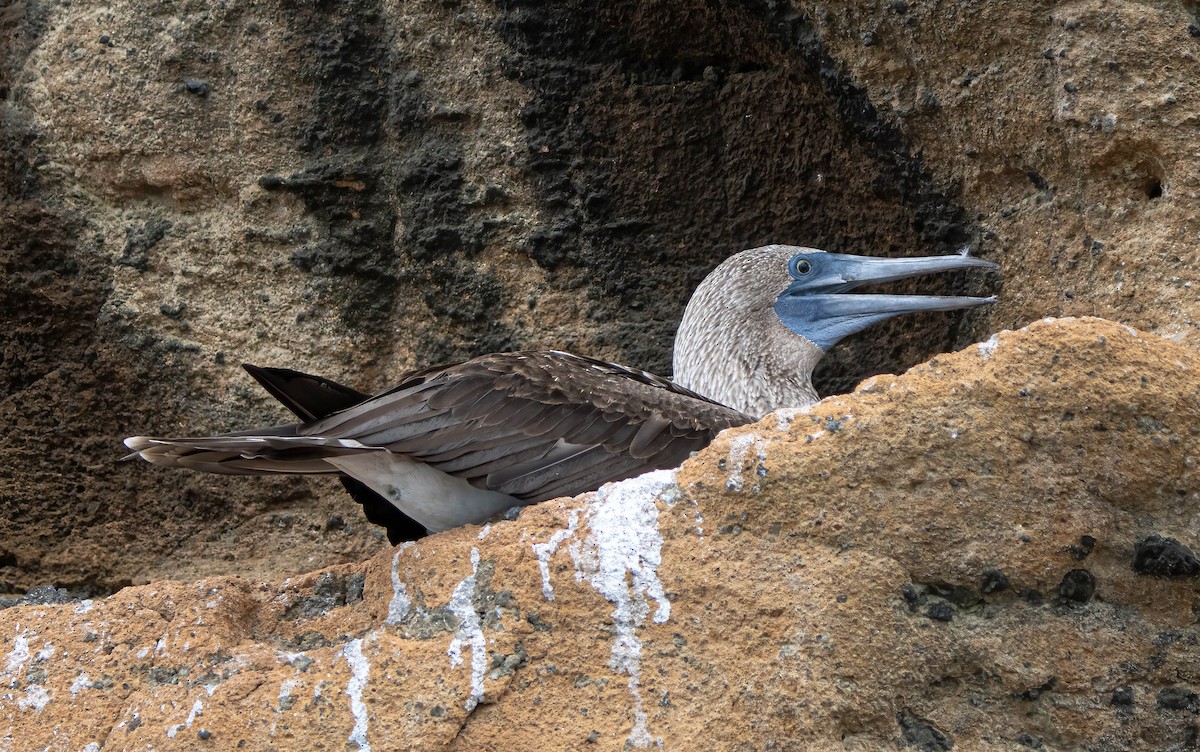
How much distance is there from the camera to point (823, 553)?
2967 millimetres

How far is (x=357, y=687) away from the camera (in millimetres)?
2934

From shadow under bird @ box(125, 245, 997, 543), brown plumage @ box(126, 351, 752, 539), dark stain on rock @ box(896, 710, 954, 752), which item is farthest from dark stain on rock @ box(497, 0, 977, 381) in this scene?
dark stain on rock @ box(896, 710, 954, 752)

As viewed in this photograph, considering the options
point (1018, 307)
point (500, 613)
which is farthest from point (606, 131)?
point (500, 613)

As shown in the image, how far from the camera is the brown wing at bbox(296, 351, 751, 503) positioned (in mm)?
3453

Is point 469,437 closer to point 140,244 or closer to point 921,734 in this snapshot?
point 921,734

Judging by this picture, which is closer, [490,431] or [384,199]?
[490,431]

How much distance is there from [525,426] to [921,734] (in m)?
1.22

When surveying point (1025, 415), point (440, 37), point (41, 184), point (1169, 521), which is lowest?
point (1169, 521)

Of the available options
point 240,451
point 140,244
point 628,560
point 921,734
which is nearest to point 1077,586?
point 921,734

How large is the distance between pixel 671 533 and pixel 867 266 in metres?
1.64

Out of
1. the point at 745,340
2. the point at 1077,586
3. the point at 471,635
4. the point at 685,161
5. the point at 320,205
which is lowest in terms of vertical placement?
the point at 471,635

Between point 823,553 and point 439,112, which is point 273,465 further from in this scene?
point 439,112

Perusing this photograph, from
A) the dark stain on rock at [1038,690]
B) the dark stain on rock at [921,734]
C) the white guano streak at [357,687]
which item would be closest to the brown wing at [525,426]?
the white guano streak at [357,687]

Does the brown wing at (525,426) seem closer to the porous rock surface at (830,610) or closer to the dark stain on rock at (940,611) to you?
the porous rock surface at (830,610)
